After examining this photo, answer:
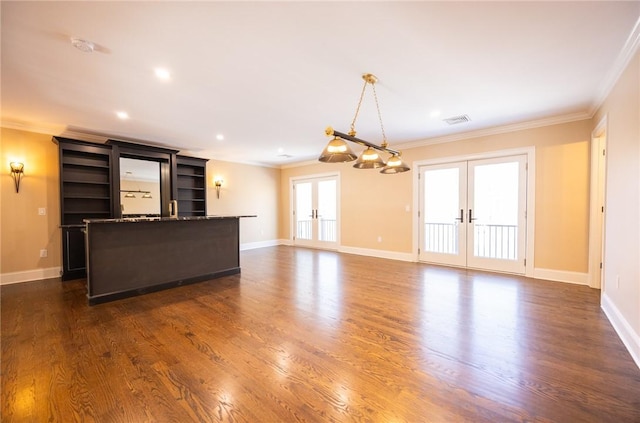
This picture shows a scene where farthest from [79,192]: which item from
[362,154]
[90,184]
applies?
[362,154]

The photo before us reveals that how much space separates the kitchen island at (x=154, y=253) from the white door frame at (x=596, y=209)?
557 cm

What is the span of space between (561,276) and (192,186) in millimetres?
7625

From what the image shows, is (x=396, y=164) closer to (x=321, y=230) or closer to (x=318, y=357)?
(x=318, y=357)

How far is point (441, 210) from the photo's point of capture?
555 cm

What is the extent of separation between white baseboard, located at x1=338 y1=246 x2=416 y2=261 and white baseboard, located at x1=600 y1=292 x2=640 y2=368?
3.10m

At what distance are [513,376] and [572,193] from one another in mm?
3674

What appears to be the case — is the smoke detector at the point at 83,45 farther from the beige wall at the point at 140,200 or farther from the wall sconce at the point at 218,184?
the wall sconce at the point at 218,184

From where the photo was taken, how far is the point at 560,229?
4.31 m

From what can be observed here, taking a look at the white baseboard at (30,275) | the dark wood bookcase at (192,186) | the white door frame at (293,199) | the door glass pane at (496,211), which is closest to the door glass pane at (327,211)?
the white door frame at (293,199)

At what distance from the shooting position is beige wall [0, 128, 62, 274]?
4.42 m

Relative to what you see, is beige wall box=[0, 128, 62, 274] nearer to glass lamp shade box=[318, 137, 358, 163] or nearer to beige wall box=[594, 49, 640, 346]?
glass lamp shade box=[318, 137, 358, 163]

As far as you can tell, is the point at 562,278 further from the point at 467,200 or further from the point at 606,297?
the point at 467,200

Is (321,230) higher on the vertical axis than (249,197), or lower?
lower

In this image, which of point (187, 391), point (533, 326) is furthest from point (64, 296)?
point (533, 326)
